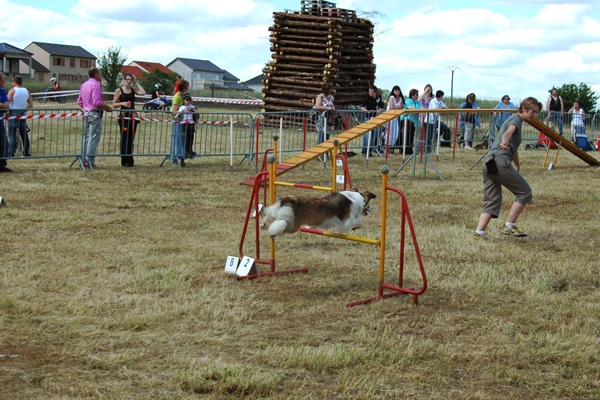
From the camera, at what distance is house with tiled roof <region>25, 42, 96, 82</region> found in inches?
3561

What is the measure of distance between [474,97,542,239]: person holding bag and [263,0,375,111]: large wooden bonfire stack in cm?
1653

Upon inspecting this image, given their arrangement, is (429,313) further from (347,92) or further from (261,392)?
(347,92)

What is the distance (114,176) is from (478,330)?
8829 millimetres

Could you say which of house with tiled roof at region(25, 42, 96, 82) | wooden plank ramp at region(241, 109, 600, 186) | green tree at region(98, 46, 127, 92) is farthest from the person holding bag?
house with tiled roof at region(25, 42, 96, 82)

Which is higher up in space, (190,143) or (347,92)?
Result: (347,92)

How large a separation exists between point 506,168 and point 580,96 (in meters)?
25.2

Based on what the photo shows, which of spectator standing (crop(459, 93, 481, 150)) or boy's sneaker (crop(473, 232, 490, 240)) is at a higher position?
spectator standing (crop(459, 93, 481, 150))

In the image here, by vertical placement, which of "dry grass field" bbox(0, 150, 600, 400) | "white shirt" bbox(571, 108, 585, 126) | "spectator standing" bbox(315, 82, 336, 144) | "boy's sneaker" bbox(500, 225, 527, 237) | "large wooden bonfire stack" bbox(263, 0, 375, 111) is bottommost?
"dry grass field" bbox(0, 150, 600, 400)

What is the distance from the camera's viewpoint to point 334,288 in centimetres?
545

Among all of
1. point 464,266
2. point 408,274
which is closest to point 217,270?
point 408,274

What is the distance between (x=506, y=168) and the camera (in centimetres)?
715

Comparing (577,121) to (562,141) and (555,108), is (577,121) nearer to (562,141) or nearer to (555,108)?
(555,108)

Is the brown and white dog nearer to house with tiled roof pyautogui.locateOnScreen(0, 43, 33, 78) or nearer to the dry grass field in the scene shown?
the dry grass field

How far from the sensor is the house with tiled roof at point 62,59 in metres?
90.4
